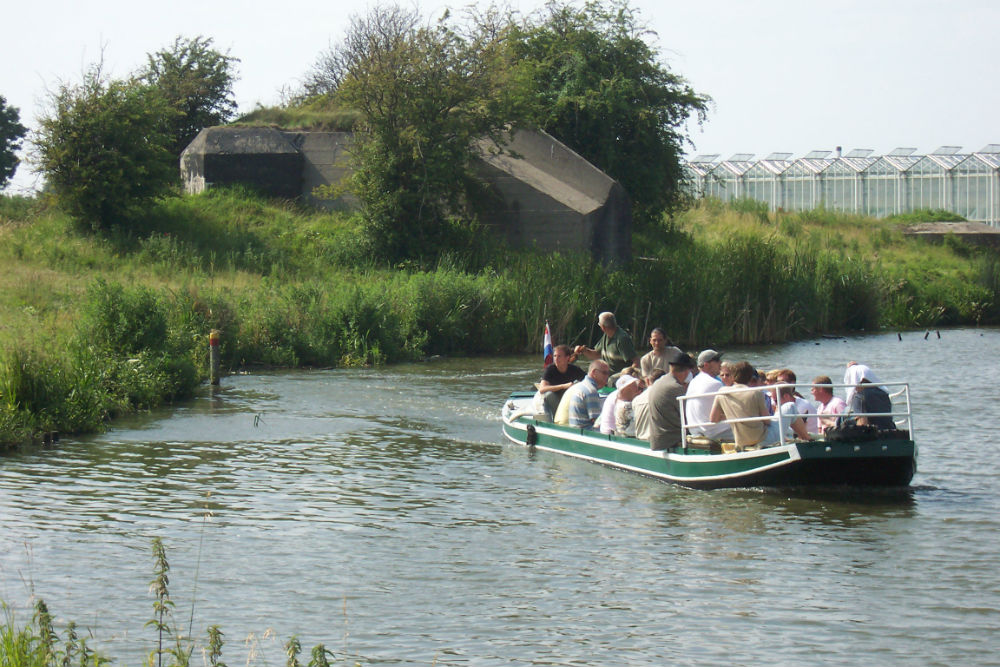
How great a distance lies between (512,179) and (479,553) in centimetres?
2488

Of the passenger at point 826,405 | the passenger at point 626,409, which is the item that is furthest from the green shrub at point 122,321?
the passenger at point 826,405

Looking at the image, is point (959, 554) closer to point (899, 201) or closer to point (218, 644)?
point (218, 644)

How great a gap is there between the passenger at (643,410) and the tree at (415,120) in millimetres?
18117

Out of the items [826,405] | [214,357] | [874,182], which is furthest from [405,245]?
[874,182]

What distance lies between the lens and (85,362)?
732 inches

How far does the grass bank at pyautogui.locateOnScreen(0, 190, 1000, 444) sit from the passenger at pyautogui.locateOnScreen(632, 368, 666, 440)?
7.80 metres

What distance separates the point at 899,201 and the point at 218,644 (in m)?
56.1

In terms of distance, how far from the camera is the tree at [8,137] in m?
52.7

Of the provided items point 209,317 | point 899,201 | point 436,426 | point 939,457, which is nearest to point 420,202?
point 209,317

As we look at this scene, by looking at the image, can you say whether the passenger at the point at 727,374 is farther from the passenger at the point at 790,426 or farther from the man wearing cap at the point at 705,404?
the passenger at the point at 790,426

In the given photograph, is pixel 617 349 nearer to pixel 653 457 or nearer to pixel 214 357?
pixel 653 457

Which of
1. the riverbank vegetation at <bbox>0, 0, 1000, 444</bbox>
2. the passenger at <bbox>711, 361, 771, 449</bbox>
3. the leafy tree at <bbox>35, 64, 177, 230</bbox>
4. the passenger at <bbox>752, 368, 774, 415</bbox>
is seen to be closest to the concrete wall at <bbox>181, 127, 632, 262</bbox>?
the riverbank vegetation at <bbox>0, 0, 1000, 444</bbox>

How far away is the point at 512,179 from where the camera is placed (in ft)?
114

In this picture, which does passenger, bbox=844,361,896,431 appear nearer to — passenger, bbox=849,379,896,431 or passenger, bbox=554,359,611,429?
passenger, bbox=849,379,896,431
